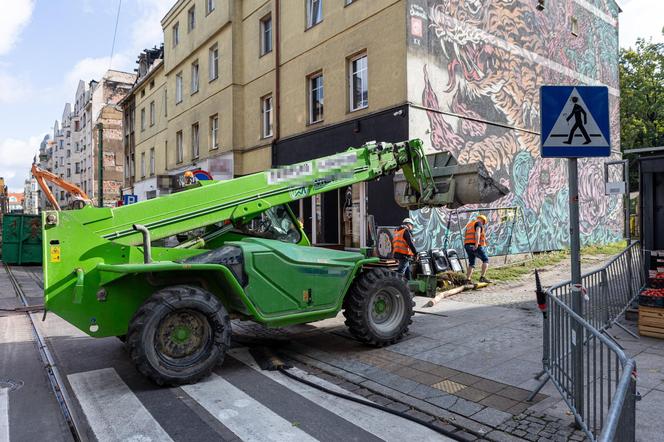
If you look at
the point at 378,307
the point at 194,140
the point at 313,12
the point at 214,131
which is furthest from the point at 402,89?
the point at 194,140

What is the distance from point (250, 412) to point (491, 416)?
223 centimetres

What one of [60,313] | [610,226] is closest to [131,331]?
[60,313]

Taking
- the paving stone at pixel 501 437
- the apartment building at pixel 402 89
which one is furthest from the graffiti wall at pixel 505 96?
the paving stone at pixel 501 437

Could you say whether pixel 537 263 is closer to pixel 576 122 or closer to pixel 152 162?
pixel 576 122

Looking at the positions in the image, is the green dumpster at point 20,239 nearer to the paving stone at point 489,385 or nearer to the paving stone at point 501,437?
the paving stone at point 489,385

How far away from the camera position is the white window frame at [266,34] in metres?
18.7

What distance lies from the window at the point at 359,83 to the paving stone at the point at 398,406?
34.4 feet

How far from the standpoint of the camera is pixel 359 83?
46.9ft

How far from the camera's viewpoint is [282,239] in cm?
707

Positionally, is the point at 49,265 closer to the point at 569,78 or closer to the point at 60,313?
the point at 60,313

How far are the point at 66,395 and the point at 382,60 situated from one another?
11059 mm

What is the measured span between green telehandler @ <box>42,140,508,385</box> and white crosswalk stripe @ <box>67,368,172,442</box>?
397 mm

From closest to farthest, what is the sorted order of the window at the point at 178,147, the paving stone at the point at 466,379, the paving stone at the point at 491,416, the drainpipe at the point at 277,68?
1. the paving stone at the point at 491,416
2. the paving stone at the point at 466,379
3. the drainpipe at the point at 277,68
4. the window at the point at 178,147

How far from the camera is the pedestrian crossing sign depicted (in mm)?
4098
